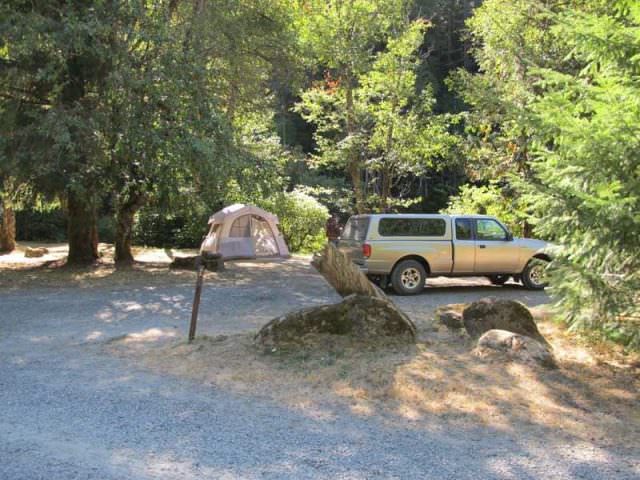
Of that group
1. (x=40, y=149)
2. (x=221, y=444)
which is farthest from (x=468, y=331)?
→ (x=40, y=149)

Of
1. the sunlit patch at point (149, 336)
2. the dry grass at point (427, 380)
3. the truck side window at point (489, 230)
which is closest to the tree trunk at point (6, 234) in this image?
the sunlit patch at point (149, 336)

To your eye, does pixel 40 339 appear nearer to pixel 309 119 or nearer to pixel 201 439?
pixel 201 439

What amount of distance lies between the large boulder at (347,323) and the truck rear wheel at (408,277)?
552cm

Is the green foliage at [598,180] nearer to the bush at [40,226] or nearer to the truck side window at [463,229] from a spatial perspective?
the truck side window at [463,229]

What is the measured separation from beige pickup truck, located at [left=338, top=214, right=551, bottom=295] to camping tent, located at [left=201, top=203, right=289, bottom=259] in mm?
6879

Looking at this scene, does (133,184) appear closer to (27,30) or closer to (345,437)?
(27,30)

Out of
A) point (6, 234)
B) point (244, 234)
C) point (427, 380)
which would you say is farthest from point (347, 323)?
point (6, 234)

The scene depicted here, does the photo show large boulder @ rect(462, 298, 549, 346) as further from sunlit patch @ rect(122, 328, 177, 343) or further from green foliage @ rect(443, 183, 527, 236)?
green foliage @ rect(443, 183, 527, 236)

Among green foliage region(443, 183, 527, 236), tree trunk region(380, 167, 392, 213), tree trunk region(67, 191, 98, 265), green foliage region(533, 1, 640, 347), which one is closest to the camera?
green foliage region(533, 1, 640, 347)

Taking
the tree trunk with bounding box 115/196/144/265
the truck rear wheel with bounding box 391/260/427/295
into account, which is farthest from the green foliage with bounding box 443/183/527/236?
the tree trunk with bounding box 115/196/144/265

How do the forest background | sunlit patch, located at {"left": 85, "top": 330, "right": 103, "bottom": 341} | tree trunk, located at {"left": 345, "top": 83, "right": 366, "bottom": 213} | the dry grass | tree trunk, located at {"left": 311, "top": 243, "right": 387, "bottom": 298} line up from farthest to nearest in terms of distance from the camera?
tree trunk, located at {"left": 345, "top": 83, "right": 366, "bottom": 213}
sunlit patch, located at {"left": 85, "top": 330, "right": 103, "bottom": 341}
tree trunk, located at {"left": 311, "top": 243, "right": 387, "bottom": 298}
the forest background
the dry grass

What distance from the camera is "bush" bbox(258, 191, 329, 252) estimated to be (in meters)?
24.5

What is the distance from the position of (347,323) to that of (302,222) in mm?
17550

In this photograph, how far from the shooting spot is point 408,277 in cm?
1295
